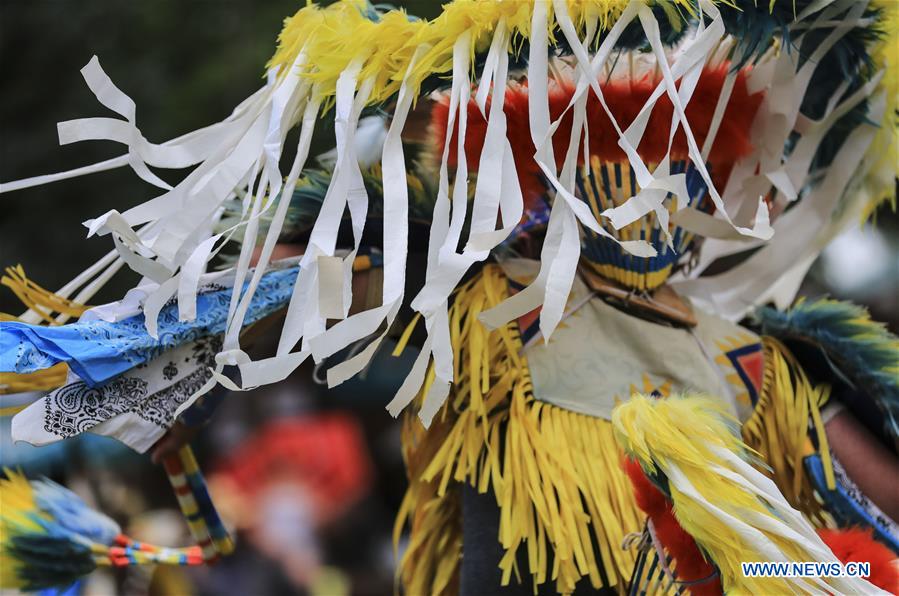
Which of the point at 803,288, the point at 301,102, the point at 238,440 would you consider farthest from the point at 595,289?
the point at 238,440

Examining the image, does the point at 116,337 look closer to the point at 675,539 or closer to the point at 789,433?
the point at 675,539

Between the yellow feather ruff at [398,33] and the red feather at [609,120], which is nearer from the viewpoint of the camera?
the yellow feather ruff at [398,33]

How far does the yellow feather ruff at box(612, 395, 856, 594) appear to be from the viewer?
1.25 meters

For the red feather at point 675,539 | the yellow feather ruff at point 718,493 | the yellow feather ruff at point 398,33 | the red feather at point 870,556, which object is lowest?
the red feather at point 870,556

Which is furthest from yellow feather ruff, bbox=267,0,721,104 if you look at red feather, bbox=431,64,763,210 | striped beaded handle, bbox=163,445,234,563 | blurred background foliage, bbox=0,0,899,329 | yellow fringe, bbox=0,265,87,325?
blurred background foliage, bbox=0,0,899,329

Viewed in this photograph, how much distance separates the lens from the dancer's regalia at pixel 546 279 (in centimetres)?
133

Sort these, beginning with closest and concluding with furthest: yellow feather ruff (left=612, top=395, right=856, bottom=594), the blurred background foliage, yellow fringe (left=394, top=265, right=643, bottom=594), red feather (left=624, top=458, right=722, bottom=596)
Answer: yellow feather ruff (left=612, top=395, right=856, bottom=594)
red feather (left=624, top=458, right=722, bottom=596)
yellow fringe (left=394, top=265, right=643, bottom=594)
the blurred background foliage

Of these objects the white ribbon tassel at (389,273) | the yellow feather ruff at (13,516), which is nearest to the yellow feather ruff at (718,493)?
the white ribbon tassel at (389,273)

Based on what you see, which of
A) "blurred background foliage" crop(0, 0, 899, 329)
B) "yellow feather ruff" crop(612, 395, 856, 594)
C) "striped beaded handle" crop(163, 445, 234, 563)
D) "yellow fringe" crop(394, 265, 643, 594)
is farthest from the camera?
"blurred background foliage" crop(0, 0, 899, 329)

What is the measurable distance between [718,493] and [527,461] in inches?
13.5

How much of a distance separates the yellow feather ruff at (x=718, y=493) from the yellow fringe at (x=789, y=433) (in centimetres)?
37

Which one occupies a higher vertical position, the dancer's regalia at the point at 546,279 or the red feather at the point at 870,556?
the dancer's regalia at the point at 546,279

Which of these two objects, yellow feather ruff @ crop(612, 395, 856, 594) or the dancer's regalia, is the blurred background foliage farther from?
yellow feather ruff @ crop(612, 395, 856, 594)

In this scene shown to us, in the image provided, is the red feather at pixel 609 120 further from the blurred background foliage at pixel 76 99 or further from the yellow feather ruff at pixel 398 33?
the blurred background foliage at pixel 76 99
